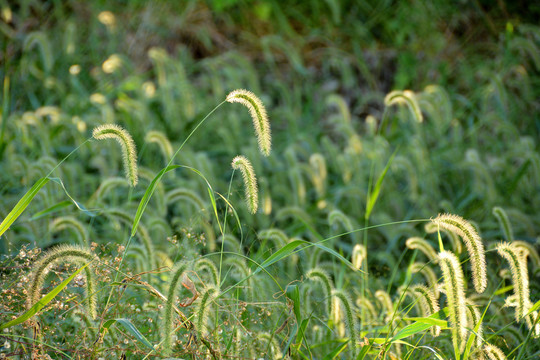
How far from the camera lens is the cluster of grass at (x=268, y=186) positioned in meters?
1.85

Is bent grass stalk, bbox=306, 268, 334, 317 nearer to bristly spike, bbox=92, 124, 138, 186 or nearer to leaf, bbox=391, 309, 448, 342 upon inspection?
leaf, bbox=391, 309, 448, 342

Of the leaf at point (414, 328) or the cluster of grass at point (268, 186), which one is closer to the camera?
the leaf at point (414, 328)

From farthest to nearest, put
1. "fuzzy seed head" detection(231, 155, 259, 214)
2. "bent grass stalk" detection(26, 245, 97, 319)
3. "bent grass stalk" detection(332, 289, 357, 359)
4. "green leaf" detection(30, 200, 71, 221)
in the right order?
1. "green leaf" detection(30, 200, 71, 221)
2. "fuzzy seed head" detection(231, 155, 259, 214)
3. "bent grass stalk" detection(332, 289, 357, 359)
4. "bent grass stalk" detection(26, 245, 97, 319)

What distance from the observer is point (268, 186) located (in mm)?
4434

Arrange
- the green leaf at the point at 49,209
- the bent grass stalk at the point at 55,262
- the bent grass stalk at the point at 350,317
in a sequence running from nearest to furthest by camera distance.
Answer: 1. the bent grass stalk at the point at 55,262
2. the bent grass stalk at the point at 350,317
3. the green leaf at the point at 49,209

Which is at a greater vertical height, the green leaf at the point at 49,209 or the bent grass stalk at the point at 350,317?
the green leaf at the point at 49,209

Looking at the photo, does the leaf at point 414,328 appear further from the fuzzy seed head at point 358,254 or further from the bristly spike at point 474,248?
the fuzzy seed head at point 358,254

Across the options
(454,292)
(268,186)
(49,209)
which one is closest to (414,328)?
(454,292)

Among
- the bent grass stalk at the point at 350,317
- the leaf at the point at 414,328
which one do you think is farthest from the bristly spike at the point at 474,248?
the bent grass stalk at the point at 350,317

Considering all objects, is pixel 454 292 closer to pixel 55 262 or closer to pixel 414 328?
pixel 414 328

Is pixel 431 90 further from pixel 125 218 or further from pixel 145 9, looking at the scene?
pixel 145 9

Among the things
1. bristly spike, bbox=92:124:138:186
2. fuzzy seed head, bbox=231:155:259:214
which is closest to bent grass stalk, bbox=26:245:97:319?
bristly spike, bbox=92:124:138:186

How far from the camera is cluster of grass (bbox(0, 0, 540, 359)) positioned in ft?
6.07

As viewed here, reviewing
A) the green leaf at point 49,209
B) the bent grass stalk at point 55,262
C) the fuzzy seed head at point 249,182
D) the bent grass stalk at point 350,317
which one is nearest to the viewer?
the bent grass stalk at point 55,262
